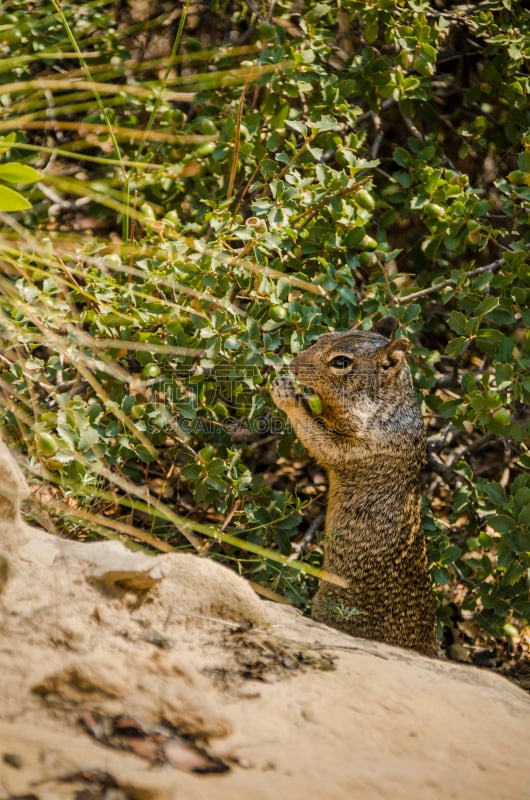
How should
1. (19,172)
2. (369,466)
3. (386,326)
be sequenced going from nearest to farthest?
(19,172) < (369,466) < (386,326)

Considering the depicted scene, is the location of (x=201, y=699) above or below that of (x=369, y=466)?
above

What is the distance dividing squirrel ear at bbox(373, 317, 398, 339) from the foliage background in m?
0.08

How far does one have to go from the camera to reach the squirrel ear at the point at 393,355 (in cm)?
390

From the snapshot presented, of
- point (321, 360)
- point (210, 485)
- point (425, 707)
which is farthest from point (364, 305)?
point (425, 707)

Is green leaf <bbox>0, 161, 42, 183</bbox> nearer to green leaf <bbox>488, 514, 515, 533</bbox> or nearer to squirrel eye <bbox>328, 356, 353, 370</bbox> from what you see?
squirrel eye <bbox>328, 356, 353, 370</bbox>

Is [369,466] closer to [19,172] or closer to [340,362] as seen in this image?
[340,362]

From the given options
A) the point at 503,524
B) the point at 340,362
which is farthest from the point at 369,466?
the point at 503,524

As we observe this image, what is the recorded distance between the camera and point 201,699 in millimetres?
1999

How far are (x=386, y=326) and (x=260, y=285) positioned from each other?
0.74 meters

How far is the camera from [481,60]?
5418mm

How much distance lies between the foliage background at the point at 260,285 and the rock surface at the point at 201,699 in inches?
26.6

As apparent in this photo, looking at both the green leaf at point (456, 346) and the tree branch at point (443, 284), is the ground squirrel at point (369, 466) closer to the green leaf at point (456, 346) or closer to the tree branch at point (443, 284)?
the green leaf at point (456, 346)

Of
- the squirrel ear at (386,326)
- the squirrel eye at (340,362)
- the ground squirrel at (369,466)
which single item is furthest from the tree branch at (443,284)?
the squirrel eye at (340,362)

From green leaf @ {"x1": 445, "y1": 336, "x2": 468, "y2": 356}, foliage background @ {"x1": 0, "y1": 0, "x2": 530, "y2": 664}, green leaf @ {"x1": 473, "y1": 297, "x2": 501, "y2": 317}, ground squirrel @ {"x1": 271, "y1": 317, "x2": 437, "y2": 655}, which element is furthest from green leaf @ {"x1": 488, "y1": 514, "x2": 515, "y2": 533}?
green leaf @ {"x1": 473, "y1": 297, "x2": 501, "y2": 317}
